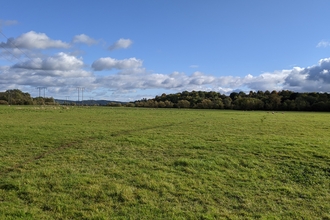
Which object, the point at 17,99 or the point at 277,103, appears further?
the point at 17,99

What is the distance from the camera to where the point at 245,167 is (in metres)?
11.1

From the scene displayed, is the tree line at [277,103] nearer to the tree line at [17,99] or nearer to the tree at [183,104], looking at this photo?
the tree at [183,104]

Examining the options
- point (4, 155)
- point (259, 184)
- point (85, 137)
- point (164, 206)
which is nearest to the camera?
point (164, 206)

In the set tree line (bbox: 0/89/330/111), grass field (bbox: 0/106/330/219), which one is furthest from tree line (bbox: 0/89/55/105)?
grass field (bbox: 0/106/330/219)

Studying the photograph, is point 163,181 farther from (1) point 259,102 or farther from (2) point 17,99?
(2) point 17,99

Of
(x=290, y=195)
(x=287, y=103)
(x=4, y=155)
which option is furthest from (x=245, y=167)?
(x=287, y=103)

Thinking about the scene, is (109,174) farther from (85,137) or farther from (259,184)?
(85,137)

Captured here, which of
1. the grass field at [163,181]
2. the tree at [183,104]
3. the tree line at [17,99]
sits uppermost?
the tree line at [17,99]

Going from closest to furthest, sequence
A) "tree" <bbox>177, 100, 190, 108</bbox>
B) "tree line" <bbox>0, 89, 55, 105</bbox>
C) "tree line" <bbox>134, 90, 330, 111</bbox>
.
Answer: "tree line" <bbox>134, 90, 330, 111</bbox> < "tree line" <bbox>0, 89, 55, 105</bbox> < "tree" <bbox>177, 100, 190, 108</bbox>

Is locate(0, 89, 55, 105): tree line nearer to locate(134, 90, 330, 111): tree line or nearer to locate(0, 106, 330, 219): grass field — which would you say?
locate(134, 90, 330, 111): tree line

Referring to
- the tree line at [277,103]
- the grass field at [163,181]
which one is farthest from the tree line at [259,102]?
the grass field at [163,181]

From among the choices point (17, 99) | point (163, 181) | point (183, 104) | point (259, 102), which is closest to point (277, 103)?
point (259, 102)

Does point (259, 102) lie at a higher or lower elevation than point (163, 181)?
higher

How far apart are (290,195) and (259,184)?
1.12 meters
